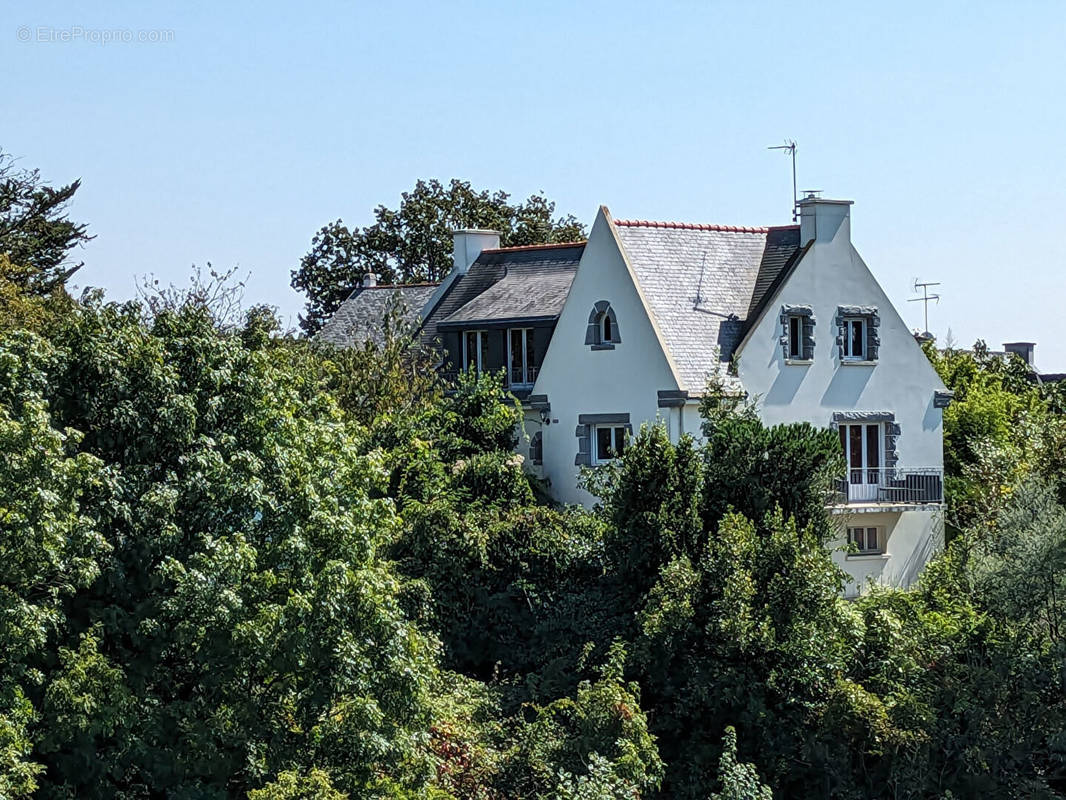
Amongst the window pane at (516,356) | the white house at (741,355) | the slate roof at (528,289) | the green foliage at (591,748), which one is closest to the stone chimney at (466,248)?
the slate roof at (528,289)

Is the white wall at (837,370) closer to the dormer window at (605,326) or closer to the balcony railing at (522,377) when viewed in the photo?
the dormer window at (605,326)

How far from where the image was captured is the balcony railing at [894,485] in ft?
124

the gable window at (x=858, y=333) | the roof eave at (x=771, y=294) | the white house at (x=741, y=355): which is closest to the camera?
the white house at (x=741, y=355)

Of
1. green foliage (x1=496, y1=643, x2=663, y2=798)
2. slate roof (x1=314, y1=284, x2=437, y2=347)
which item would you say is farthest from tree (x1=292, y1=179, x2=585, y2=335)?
green foliage (x1=496, y1=643, x2=663, y2=798)

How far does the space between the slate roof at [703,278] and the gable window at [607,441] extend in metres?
2.59

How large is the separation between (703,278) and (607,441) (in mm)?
4909

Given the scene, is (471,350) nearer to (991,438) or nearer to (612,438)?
(612,438)

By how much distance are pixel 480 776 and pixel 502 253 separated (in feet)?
77.4

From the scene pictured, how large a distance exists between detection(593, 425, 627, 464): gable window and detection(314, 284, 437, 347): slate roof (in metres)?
8.42

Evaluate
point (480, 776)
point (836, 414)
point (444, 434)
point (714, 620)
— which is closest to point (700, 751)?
point (714, 620)

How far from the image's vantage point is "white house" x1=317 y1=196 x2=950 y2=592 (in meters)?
36.0

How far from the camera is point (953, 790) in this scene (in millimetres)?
24391

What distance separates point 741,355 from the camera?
118ft

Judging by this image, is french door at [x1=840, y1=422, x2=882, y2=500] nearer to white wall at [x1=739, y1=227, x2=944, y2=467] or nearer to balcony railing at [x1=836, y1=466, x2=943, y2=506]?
balcony railing at [x1=836, y1=466, x2=943, y2=506]
